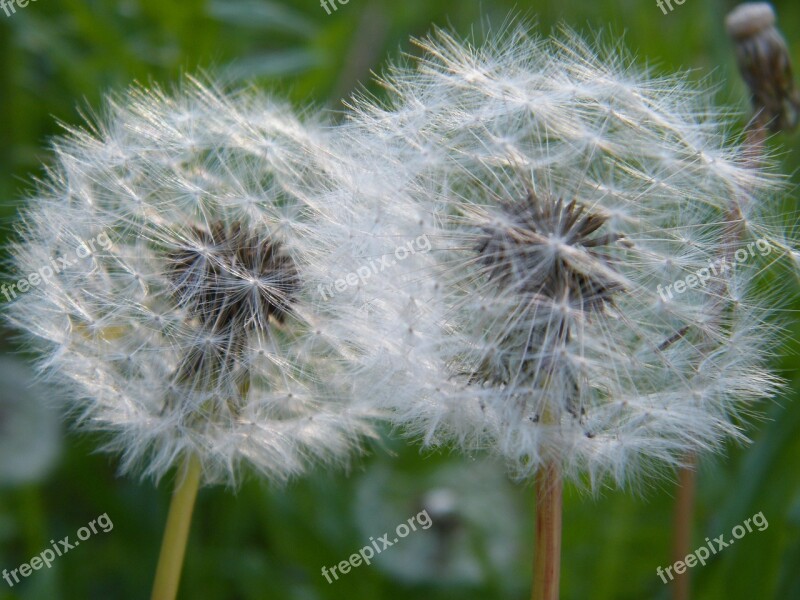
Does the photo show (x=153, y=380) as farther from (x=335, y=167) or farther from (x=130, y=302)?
(x=335, y=167)

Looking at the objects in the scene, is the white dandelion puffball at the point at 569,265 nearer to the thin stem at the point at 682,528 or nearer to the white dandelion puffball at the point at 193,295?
the white dandelion puffball at the point at 193,295

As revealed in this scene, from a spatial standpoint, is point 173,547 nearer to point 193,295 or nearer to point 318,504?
point 193,295

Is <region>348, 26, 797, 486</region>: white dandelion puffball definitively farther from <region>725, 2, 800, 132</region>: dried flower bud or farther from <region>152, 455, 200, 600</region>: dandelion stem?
<region>152, 455, 200, 600</region>: dandelion stem

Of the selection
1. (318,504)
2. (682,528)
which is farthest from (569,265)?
(318,504)

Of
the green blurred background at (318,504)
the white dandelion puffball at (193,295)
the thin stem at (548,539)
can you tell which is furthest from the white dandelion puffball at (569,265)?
the green blurred background at (318,504)

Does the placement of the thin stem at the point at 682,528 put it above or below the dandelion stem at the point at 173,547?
below

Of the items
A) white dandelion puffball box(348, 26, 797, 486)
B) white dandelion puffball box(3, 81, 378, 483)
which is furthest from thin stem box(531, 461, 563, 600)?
white dandelion puffball box(3, 81, 378, 483)
